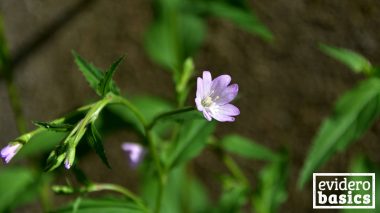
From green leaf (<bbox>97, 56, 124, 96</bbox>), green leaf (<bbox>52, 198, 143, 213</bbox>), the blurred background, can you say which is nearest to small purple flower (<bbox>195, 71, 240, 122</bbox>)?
green leaf (<bbox>97, 56, 124, 96</bbox>)

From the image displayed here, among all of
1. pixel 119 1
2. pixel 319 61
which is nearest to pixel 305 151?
pixel 319 61

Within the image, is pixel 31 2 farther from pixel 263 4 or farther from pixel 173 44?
pixel 263 4

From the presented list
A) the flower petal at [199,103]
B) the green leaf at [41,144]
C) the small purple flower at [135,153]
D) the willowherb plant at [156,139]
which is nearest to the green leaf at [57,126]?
the willowherb plant at [156,139]

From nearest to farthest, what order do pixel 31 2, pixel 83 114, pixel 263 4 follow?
pixel 83 114 < pixel 263 4 < pixel 31 2

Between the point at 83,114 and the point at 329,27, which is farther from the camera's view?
the point at 329,27

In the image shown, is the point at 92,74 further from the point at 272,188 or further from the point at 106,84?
the point at 272,188

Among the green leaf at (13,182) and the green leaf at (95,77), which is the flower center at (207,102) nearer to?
the green leaf at (95,77)

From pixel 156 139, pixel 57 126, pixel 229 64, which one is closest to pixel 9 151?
pixel 57 126
